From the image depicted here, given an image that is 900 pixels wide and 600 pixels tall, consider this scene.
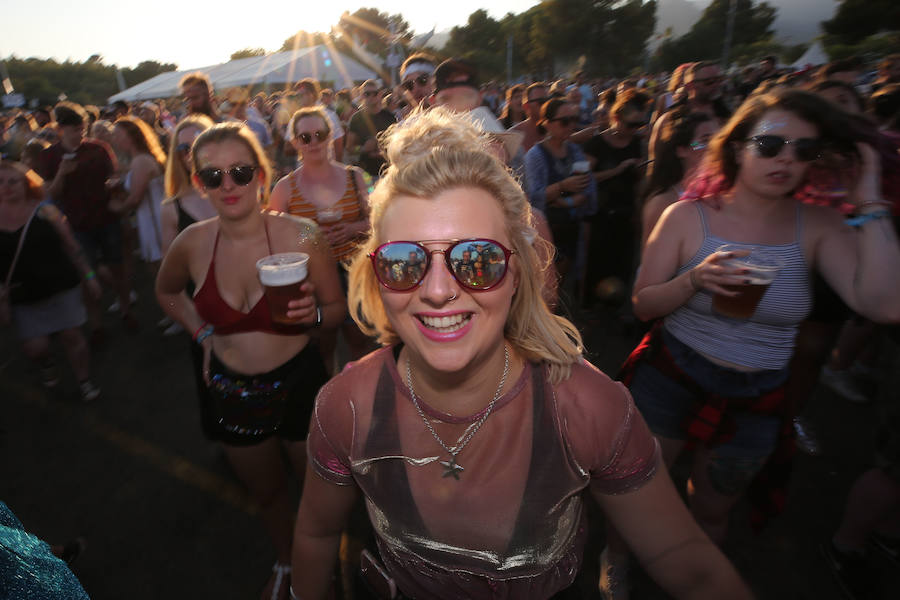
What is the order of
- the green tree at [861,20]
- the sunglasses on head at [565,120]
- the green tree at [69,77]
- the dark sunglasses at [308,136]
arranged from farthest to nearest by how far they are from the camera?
the green tree at [69,77] < the green tree at [861,20] < the sunglasses on head at [565,120] < the dark sunglasses at [308,136]

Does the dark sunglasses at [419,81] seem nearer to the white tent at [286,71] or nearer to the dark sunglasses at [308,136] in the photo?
the dark sunglasses at [308,136]

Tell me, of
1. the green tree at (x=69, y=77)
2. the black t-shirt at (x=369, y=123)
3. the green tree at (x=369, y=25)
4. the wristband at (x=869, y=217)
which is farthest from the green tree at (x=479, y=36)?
the wristband at (x=869, y=217)

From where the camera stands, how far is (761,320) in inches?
82.8

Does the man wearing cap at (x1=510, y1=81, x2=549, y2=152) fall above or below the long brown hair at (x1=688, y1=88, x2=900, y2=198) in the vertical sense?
below

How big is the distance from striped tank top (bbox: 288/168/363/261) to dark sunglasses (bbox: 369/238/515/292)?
257 centimetres

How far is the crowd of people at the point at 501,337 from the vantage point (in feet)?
4.51

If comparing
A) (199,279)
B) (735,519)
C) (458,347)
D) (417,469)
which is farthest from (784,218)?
(199,279)

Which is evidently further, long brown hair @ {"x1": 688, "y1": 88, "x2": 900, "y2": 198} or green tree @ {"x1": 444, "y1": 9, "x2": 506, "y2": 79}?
green tree @ {"x1": 444, "y1": 9, "x2": 506, "y2": 79}

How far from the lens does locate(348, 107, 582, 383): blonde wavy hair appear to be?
51.9 inches

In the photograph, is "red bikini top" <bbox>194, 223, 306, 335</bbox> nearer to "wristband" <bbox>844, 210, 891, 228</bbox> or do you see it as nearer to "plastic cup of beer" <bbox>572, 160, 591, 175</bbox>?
"wristband" <bbox>844, 210, 891, 228</bbox>

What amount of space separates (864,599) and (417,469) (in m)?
2.78

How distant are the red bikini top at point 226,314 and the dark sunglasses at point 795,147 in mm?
2311

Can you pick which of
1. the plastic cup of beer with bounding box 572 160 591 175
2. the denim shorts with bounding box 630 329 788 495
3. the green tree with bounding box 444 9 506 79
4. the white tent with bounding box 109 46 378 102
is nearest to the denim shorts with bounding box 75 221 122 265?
the plastic cup of beer with bounding box 572 160 591 175

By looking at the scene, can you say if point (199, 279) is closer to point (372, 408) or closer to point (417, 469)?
point (372, 408)
